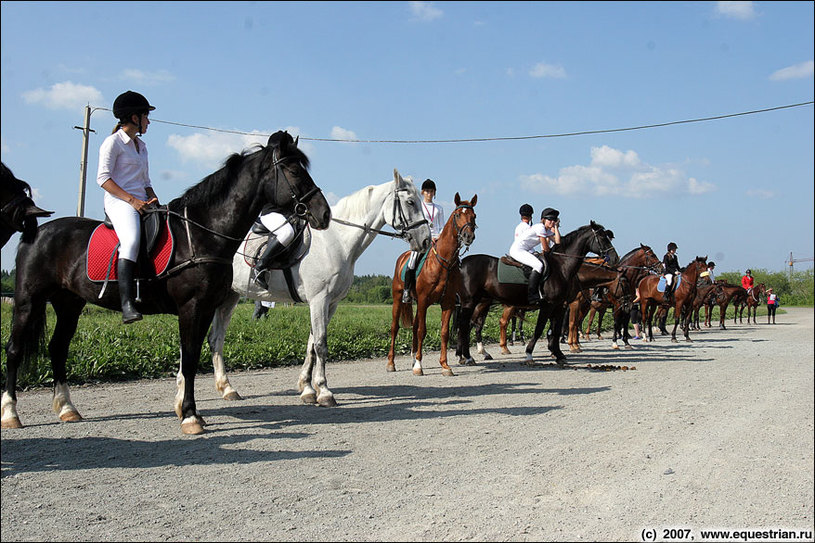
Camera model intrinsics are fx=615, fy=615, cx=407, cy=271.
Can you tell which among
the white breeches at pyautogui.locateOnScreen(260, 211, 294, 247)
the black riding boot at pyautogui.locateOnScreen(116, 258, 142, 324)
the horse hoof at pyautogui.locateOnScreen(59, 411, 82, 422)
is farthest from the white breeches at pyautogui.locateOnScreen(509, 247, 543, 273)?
the horse hoof at pyautogui.locateOnScreen(59, 411, 82, 422)

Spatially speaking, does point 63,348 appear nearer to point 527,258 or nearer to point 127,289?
point 127,289

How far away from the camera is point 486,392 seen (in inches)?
324

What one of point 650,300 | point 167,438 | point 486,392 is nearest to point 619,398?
point 486,392

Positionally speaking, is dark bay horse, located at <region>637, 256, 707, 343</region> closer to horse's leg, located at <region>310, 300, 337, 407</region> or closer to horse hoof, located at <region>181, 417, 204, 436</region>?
horse's leg, located at <region>310, 300, 337, 407</region>

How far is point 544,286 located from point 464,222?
292 cm

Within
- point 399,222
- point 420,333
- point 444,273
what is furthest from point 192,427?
point 444,273

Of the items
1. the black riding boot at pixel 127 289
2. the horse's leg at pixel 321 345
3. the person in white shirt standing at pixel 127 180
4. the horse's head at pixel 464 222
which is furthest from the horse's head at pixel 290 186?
the horse's head at pixel 464 222

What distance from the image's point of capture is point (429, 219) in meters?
11.0

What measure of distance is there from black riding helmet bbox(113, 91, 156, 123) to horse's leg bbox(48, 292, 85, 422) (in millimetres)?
1871

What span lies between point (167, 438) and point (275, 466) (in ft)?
4.58

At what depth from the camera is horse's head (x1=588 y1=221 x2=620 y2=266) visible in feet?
41.9

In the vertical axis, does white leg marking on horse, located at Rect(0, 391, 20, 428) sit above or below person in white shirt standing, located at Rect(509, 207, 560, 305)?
below

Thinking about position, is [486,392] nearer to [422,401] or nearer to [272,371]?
[422,401]

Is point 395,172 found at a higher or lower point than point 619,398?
higher
